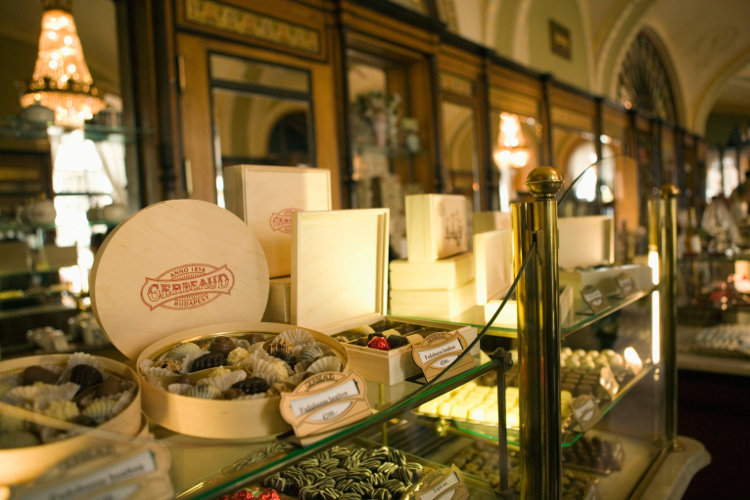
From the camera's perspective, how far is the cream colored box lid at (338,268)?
99 cm

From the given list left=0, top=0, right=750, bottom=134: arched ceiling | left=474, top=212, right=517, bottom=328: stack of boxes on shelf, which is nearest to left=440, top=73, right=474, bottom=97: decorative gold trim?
left=0, top=0, right=750, bottom=134: arched ceiling

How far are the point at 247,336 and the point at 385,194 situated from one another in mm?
2518

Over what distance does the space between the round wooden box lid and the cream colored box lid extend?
80 millimetres

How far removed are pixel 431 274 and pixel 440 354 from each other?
0.37 metres

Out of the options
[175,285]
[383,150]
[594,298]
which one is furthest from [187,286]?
[383,150]

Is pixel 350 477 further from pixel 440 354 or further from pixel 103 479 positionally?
pixel 103 479

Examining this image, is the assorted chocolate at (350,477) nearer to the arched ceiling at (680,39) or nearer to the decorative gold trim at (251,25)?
the decorative gold trim at (251,25)

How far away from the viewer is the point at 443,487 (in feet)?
3.27

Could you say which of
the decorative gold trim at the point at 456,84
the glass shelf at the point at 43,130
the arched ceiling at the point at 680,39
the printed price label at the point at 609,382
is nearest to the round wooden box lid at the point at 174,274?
the printed price label at the point at 609,382

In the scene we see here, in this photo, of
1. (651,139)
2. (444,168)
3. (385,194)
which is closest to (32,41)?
(385,194)

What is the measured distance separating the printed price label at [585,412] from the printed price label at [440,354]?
619 millimetres

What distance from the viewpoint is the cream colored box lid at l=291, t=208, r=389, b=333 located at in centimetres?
99

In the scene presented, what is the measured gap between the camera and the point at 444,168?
3.78m

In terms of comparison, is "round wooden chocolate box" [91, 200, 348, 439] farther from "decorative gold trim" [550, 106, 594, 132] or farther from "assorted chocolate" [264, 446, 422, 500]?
"decorative gold trim" [550, 106, 594, 132]
